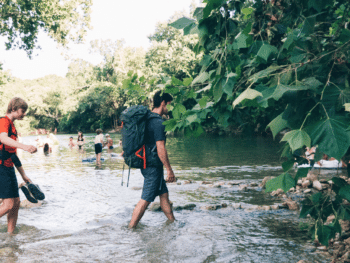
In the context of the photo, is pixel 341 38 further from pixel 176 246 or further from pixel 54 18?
pixel 54 18

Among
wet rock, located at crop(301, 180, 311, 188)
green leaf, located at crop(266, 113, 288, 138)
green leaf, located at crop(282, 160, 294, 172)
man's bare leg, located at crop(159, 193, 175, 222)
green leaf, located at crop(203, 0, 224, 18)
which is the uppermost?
green leaf, located at crop(203, 0, 224, 18)

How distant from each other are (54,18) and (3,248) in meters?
18.8

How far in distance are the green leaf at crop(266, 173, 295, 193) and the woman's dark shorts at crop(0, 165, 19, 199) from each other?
383 centimetres

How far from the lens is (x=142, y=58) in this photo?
199 feet

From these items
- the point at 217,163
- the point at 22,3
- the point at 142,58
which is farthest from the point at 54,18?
the point at 142,58

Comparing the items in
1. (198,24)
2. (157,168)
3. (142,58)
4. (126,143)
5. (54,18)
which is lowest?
(157,168)

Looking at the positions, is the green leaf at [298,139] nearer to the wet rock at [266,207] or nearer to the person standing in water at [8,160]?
the person standing in water at [8,160]

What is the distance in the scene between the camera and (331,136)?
6.42ft

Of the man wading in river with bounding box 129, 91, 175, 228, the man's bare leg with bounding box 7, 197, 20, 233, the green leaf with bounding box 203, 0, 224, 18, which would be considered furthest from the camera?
the man wading in river with bounding box 129, 91, 175, 228

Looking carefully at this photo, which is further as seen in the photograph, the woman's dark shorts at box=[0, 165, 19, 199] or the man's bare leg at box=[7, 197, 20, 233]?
the man's bare leg at box=[7, 197, 20, 233]

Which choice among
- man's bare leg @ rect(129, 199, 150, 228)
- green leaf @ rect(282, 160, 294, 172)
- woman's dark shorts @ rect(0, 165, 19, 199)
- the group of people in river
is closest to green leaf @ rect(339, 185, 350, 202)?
green leaf @ rect(282, 160, 294, 172)

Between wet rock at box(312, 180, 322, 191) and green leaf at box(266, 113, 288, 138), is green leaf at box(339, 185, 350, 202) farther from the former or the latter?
wet rock at box(312, 180, 322, 191)

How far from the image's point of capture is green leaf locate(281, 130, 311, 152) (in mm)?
1951

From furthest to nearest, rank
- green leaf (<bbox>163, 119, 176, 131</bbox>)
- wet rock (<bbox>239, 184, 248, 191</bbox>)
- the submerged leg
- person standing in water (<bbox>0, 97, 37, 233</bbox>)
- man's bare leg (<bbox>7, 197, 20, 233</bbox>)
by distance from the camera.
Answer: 1. wet rock (<bbox>239, 184, 248, 191</bbox>)
2. man's bare leg (<bbox>7, 197, 20, 233</bbox>)
3. the submerged leg
4. person standing in water (<bbox>0, 97, 37, 233</bbox>)
5. green leaf (<bbox>163, 119, 176, 131</bbox>)
